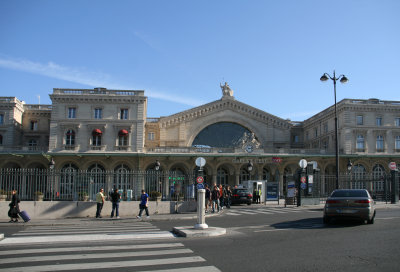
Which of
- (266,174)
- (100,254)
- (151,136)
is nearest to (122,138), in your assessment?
(151,136)

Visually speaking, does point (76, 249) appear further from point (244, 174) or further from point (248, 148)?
point (244, 174)

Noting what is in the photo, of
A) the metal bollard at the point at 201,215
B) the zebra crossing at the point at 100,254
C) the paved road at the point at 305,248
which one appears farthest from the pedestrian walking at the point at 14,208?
the paved road at the point at 305,248

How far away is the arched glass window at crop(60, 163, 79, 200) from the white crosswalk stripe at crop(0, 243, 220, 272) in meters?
11.2

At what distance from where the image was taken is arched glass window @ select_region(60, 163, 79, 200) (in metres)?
21.4

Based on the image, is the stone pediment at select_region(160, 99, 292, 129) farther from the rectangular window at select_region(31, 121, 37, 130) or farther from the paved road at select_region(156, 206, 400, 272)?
the paved road at select_region(156, 206, 400, 272)

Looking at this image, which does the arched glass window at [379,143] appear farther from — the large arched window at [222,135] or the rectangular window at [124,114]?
the rectangular window at [124,114]

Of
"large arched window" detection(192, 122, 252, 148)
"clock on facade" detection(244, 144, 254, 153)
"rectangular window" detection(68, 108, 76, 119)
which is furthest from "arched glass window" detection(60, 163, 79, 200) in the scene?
"large arched window" detection(192, 122, 252, 148)

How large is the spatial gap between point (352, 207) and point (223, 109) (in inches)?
1522

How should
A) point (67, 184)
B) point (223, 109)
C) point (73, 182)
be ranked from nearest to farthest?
point (73, 182)
point (67, 184)
point (223, 109)

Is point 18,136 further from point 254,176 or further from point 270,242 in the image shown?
point 270,242

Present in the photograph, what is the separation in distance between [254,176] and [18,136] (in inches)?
1193

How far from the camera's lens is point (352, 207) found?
1458cm

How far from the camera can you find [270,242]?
1080 cm

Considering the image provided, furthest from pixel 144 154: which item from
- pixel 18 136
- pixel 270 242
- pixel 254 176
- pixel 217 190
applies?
pixel 270 242
